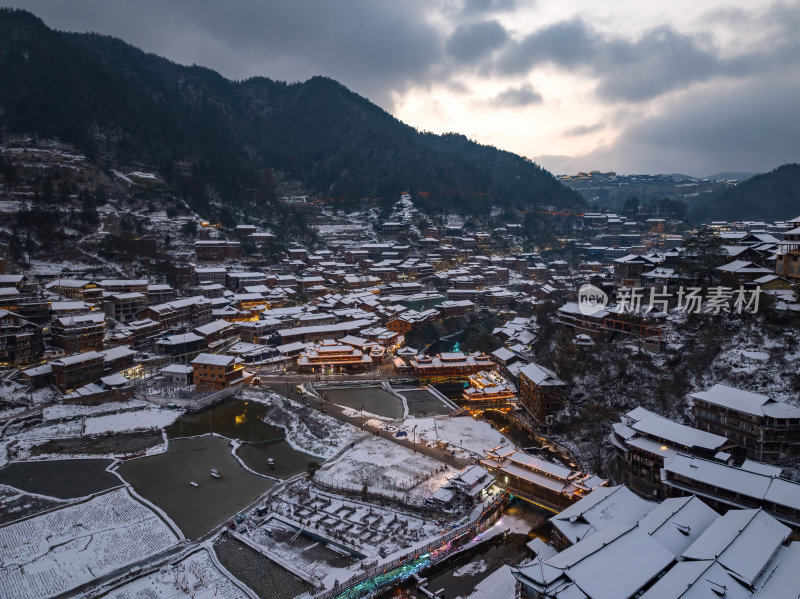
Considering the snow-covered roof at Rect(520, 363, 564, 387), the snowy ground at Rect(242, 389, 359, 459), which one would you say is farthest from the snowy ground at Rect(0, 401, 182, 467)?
the snow-covered roof at Rect(520, 363, 564, 387)

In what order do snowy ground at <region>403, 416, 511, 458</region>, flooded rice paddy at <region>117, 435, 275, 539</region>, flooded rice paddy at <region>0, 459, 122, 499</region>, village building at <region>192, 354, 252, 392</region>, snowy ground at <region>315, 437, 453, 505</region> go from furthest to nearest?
village building at <region>192, 354, 252, 392</region>, snowy ground at <region>403, 416, 511, 458</region>, snowy ground at <region>315, 437, 453, 505</region>, flooded rice paddy at <region>0, 459, 122, 499</region>, flooded rice paddy at <region>117, 435, 275, 539</region>

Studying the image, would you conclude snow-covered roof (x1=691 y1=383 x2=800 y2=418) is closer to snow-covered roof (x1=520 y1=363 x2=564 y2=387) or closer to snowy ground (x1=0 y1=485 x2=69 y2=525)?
snow-covered roof (x1=520 y1=363 x2=564 y2=387)

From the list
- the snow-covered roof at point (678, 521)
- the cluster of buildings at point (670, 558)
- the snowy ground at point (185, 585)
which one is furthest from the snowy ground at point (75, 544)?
the snow-covered roof at point (678, 521)

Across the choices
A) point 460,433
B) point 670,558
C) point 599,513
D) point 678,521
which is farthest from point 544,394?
point 670,558

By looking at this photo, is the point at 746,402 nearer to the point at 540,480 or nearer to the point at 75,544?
the point at 540,480

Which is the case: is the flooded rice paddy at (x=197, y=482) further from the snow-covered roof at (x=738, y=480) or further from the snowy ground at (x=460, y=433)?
the snow-covered roof at (x=738, y=480)

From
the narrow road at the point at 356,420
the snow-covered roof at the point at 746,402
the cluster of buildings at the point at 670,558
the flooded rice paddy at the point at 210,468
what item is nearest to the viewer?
the cluster of buildings at the point at 670,558
